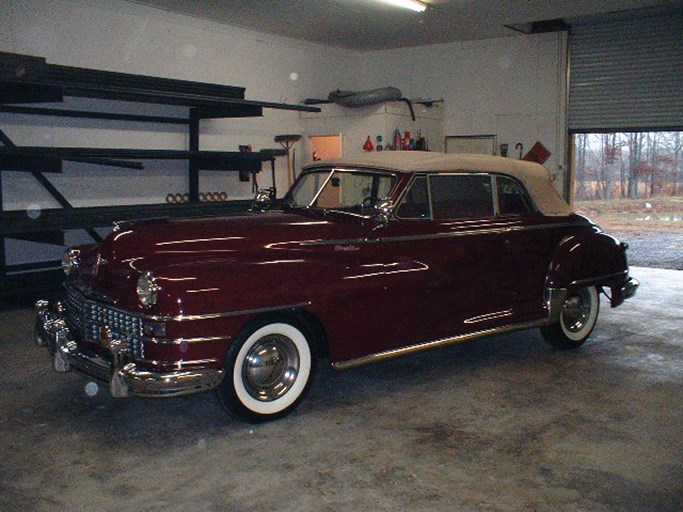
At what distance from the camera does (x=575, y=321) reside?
18.6 feet

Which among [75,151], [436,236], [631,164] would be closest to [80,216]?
[75,151]

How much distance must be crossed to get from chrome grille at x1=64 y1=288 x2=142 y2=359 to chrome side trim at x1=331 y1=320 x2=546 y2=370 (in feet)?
3.88

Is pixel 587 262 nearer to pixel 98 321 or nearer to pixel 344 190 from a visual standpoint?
pixel 344 190

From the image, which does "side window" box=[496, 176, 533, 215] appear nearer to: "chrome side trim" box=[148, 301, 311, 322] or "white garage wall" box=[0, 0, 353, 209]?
"chrome side trim" box=[148, 301, 311, 322]

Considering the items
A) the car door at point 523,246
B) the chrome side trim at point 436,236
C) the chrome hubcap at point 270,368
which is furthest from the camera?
the car door at point 523,246

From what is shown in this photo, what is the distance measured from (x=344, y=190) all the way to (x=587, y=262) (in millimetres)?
2077

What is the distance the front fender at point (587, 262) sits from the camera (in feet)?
17.3

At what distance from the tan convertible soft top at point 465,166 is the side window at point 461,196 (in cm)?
7

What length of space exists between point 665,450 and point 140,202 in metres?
6.79

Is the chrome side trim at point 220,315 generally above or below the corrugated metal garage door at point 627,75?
below

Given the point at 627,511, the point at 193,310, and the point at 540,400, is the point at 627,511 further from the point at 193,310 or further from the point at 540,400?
the point at 193,310

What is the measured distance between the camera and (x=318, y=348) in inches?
168

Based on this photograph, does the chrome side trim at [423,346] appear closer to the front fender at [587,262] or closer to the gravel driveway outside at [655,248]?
the front fender at [587,262]

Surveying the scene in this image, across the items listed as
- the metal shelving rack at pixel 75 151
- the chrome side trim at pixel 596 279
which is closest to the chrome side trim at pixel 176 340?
the metal shelving rack at pixel 75 151
